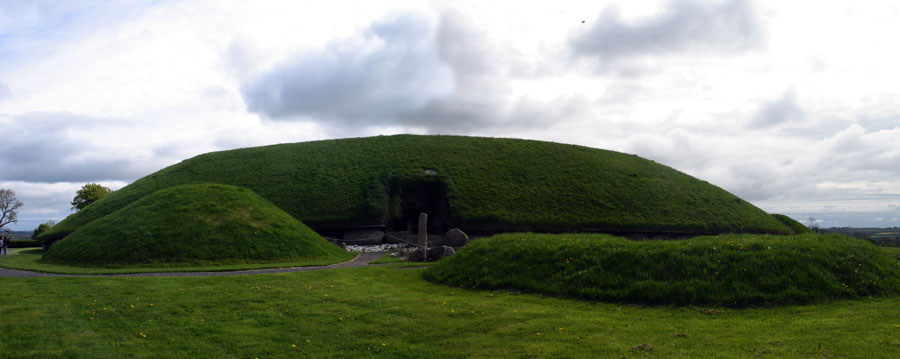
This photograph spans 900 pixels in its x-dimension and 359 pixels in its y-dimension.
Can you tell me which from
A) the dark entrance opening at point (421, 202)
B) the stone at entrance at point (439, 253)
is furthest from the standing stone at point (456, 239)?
the dark entrance opening at point (421, 202)

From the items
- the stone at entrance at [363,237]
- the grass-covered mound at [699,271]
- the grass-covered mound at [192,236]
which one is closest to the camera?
the grass-covered mound at [699,271]

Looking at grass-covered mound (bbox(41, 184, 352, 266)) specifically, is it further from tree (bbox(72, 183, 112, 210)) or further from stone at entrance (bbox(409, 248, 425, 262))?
tree (bbox(72, 183, 112, 210))

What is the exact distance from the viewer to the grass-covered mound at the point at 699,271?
14249 millimetres

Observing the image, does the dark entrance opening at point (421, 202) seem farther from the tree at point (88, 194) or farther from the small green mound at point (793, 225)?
the tree at point (88, 194)

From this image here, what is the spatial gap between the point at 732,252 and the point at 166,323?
16.3m

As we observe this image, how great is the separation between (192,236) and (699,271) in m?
27.8

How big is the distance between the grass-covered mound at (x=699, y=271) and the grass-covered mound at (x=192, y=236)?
53.4 ft

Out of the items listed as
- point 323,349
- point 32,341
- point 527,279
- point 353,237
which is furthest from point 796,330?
point 353,237

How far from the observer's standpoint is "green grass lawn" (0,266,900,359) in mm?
9781

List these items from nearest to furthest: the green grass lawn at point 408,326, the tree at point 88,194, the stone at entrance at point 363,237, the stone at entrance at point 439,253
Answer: the green grass lawn at point 408,326 < the stone at entrance at point 439,253 < the stone at entrance at point 363,237 < the tree at point 88,194

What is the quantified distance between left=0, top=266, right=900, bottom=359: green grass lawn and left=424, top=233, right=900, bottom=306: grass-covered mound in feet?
2.45

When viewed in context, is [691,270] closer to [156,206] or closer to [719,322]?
[719,322]

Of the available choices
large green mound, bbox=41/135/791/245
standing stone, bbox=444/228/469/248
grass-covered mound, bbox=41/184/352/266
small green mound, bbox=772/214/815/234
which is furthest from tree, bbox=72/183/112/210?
small green mound, bbox=772/214/815/234

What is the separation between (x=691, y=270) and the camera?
15320 mm
